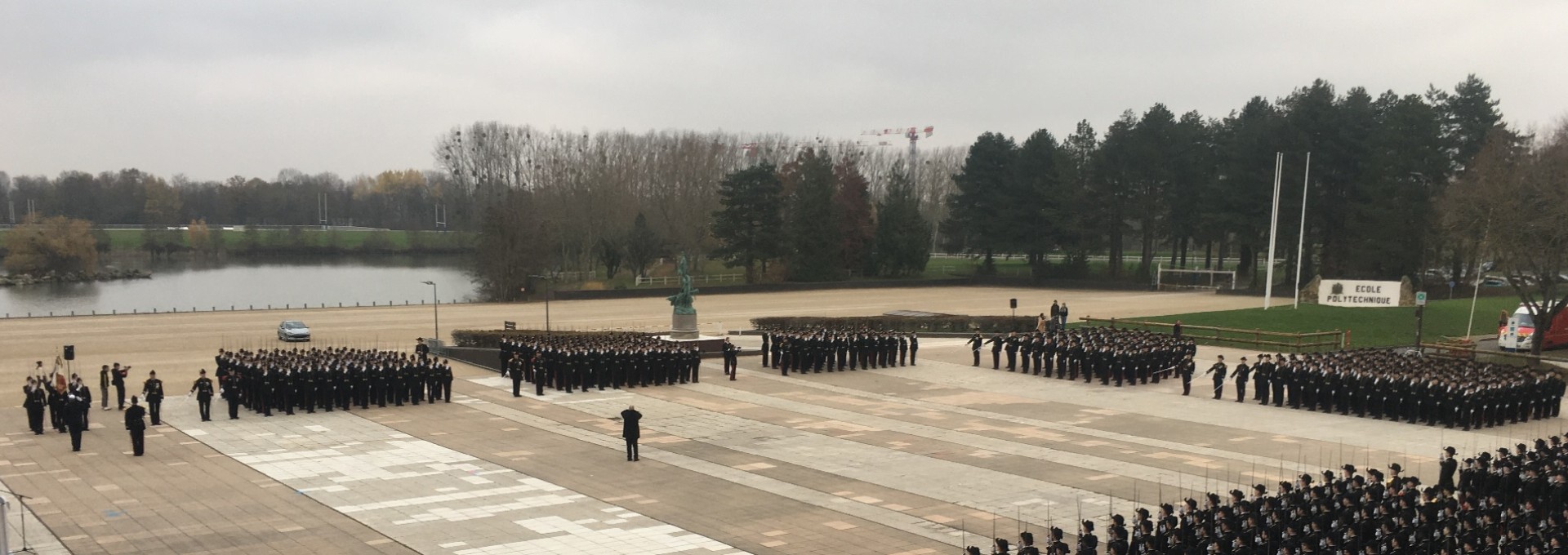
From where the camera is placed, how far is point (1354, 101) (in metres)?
62.5

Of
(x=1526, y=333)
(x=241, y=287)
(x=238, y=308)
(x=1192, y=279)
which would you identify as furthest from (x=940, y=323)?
(x=241, y=287)

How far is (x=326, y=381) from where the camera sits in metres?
25.1

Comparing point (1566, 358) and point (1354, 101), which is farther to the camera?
point (1354, 101)

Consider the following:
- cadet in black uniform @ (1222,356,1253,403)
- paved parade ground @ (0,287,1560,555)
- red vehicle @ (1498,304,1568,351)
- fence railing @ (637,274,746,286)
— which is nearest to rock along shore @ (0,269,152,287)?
fence railing @ (637,274,746,286)

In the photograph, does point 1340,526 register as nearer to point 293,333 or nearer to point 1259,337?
point 1259,337

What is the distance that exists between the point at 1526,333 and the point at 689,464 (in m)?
30.0

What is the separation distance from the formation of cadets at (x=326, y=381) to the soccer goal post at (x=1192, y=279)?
49.0 m

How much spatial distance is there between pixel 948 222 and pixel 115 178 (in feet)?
432

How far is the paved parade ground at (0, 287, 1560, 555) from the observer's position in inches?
584

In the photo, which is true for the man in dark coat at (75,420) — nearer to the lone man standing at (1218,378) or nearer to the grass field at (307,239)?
the lone man standing at (1218,378)

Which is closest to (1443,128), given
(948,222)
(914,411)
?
(948,222)

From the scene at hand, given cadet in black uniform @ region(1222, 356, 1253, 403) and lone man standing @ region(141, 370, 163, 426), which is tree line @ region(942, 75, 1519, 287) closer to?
cadet in black uniform @ region(1222, 356, 1253, 403)

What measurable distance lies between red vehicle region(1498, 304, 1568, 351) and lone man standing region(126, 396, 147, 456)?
3726cm

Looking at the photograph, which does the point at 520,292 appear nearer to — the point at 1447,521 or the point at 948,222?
the point at 948,222
